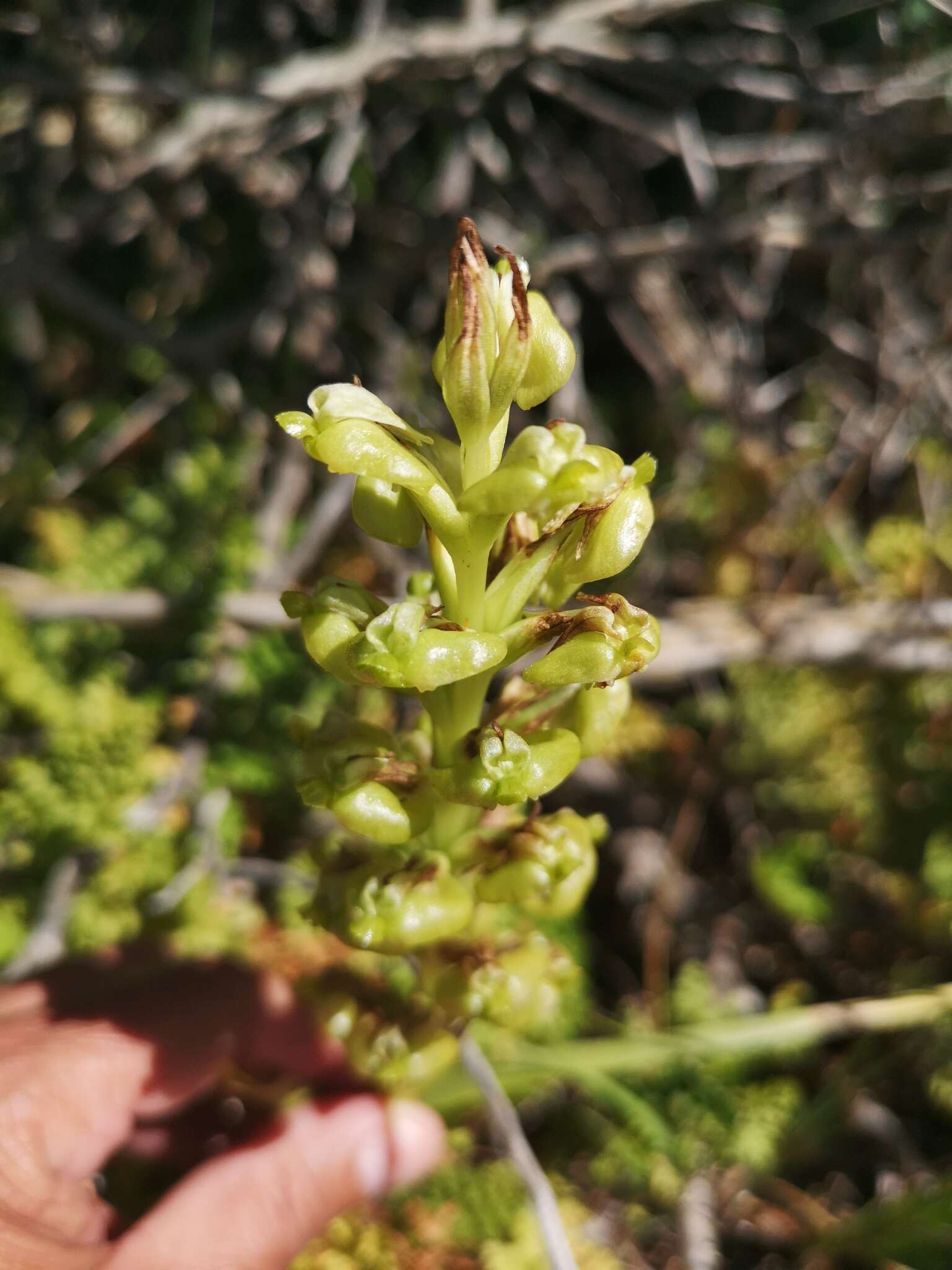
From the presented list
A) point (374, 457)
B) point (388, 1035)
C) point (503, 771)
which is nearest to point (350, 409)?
point (374, 457)

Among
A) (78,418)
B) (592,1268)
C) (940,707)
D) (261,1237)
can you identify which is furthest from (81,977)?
(940,707)

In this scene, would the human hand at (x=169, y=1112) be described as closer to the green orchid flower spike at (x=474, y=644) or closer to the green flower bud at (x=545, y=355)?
the green orchid flower spike at (x=474, y=644)

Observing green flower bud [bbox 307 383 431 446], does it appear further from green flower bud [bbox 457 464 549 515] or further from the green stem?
the green stem

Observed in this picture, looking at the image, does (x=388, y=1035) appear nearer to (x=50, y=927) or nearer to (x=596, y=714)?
(x=596, y=714)

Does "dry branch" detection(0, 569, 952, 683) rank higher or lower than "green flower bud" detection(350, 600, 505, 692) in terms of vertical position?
lower

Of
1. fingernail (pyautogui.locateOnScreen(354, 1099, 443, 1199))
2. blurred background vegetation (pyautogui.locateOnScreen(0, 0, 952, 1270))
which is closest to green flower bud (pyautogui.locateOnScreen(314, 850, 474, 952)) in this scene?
fingernail (pyautogui.locateOnScreen(354, 1099, 443, 1199))

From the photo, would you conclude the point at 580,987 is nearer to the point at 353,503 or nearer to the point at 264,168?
the point at 353,503

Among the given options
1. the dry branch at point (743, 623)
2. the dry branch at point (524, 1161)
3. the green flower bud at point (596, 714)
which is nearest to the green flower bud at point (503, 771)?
the green flower bud at point (596, 714)
